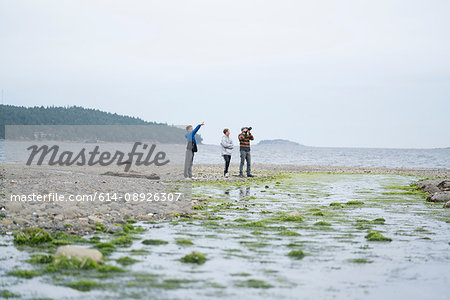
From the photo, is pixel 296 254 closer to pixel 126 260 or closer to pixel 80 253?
pixel 126 260

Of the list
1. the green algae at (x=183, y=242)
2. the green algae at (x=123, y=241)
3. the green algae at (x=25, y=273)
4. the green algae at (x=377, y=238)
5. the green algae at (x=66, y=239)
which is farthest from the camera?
the green algae at (x=377, y=238)

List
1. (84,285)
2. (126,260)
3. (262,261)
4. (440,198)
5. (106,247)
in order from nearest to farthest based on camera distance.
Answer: (84,285) → (126,260) → (262,261) → (106,247) → (440,198)

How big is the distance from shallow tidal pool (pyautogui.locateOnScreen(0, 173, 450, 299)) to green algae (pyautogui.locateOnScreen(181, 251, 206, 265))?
6 centimetres

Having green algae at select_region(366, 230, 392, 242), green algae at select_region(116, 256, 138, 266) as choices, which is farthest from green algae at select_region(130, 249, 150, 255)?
green algae at select_region(366, 230, 392, 242)

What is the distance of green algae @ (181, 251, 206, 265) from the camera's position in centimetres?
784

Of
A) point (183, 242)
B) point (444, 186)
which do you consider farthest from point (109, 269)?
point (444, 186)

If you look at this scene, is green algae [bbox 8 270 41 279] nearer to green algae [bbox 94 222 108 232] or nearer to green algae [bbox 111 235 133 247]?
green algae [bbox 111 235 133 247]

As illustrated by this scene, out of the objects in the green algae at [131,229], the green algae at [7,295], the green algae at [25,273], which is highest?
the green algae at [131,229]

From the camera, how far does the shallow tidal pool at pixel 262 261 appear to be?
629 centimetres

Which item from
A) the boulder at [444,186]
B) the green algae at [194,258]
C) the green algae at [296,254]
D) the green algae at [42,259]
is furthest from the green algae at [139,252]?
the boulder at [444,186]

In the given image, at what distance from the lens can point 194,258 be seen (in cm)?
789

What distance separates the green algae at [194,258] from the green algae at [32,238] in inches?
114

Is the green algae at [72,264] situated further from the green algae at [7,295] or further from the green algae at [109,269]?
the green algae at [7,295]

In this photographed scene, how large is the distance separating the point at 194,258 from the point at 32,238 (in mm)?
3272
